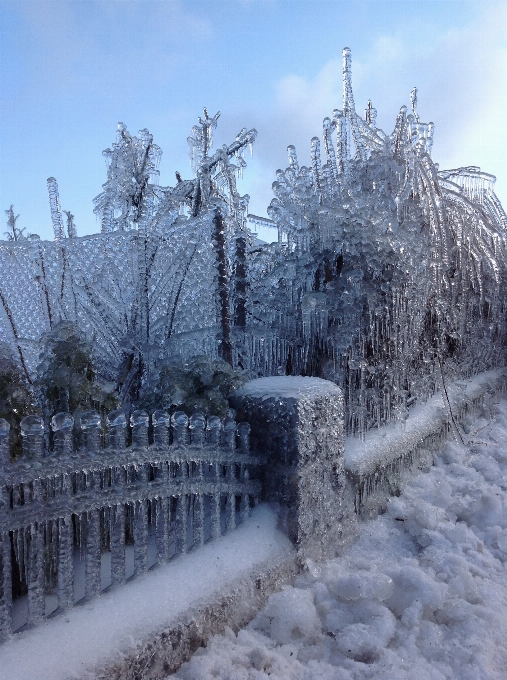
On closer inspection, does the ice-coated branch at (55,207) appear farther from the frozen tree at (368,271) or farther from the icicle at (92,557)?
the icicle at (92,557)

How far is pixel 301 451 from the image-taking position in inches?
87.7

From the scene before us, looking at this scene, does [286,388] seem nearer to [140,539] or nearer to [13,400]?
[140,539]

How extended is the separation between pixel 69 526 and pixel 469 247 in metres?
4.71

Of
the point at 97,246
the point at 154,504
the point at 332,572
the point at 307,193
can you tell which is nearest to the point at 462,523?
the point at 332,572

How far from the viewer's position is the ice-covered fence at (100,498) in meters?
1.49

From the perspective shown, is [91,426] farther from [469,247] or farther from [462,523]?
[469,247]

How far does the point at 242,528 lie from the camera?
221 cm

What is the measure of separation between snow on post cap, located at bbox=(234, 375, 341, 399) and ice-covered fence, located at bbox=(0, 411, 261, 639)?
0.20 m

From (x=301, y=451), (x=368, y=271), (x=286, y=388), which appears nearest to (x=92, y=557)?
(x=301, y=451)

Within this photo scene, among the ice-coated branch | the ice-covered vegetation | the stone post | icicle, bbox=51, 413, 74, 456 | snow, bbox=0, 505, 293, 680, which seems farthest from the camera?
the ice-coated branch

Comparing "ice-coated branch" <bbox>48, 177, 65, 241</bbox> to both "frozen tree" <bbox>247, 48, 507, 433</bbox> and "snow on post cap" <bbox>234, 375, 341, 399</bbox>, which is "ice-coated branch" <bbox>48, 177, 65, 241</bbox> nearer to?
"frozen tree" <bbox>247, 48, 507, 433</bbox>

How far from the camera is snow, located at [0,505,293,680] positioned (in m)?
1.39

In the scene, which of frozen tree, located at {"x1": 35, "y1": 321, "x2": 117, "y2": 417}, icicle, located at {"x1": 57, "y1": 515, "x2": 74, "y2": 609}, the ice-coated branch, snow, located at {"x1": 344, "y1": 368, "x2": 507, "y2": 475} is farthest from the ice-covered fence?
the ice-coated branch

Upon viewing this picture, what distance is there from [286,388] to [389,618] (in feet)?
3.31
